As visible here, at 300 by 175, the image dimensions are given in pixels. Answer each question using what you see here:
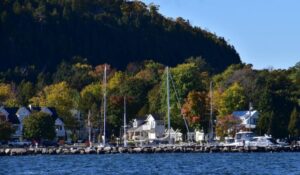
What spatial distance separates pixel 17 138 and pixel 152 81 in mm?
32298

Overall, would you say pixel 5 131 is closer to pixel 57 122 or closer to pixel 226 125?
pixel 57 122

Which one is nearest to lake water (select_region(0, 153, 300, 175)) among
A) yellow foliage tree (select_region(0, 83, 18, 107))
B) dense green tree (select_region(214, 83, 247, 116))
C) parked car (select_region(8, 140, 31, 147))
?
dense green tree (select_region(214, 83, 247, 116))

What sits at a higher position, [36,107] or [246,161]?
[36,107]

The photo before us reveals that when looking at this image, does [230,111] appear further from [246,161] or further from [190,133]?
[246,161]

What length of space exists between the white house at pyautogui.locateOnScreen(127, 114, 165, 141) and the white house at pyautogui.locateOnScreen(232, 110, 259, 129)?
49.5 ft

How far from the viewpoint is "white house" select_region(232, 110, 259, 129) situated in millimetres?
113375

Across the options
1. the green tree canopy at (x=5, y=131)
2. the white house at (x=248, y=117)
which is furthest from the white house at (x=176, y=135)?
the green tree canopy at (x=5, y=131)

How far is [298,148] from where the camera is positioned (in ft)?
315

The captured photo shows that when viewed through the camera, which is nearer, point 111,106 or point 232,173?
point 232,173

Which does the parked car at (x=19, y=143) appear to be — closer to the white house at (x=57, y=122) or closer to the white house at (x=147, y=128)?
the white house at (x=57, y=122)

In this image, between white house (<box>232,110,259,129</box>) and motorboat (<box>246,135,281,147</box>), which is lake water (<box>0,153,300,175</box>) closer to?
motorboat (<box>246,135,281,147</box>)

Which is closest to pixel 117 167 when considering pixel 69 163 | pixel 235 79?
pixel 69 163

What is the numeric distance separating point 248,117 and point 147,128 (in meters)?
19.8

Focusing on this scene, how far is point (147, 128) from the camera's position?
131 m
